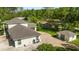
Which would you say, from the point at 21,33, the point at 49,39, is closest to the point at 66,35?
the point at 49,39

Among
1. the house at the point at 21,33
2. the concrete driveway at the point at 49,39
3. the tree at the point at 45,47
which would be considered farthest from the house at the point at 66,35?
the house at the point at 21,33

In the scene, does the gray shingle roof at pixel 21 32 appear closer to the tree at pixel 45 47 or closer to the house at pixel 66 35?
the tree at pixel 45 47

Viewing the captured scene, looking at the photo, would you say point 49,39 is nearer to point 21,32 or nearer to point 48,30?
point 48,30

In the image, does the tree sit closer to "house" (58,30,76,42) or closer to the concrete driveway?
the concrete driveway

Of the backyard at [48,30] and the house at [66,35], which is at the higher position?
the backyard at [48,30]

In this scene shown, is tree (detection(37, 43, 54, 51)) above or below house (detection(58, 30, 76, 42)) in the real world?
below

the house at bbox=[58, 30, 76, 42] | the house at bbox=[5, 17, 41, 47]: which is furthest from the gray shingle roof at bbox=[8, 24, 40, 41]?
the house at bbox=[58, 30, 76, 42]
